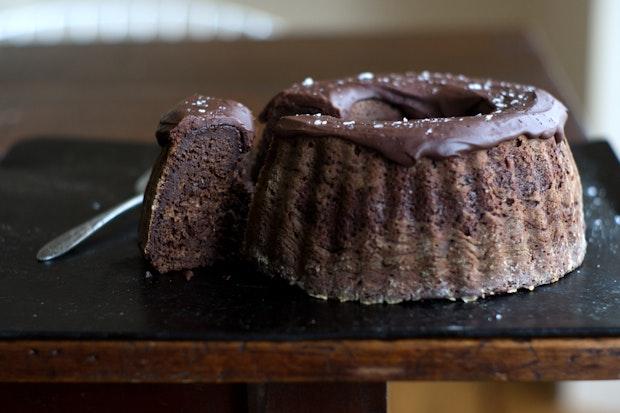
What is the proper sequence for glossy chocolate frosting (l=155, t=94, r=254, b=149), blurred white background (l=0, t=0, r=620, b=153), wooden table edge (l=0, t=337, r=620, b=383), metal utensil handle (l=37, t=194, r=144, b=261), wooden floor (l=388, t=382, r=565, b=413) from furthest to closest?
blurred white background (l=0, t=0, r=620, b=153) → wooden floor (l=388, t=382, r=565, b=413) → metal utensil handle (l=37, t=194, r=144, b=261) → glossy chocolate frosting (l=155, t=94, r=254, b=149) → wooden table edge (l=0, t=337, r=620, b=383)

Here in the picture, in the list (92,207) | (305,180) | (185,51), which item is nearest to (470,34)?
(185,51)

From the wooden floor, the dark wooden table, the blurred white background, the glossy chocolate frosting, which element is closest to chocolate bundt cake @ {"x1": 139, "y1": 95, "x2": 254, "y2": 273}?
the glossy chocolate frosting

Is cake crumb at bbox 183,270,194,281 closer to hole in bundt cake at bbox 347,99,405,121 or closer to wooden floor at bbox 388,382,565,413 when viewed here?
hole in bundt cake at bbox 347,99,405,121

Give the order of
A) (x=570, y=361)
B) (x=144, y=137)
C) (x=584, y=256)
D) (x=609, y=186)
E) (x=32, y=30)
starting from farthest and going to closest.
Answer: (x=32, y=30)
(x=144, y=137)
(x=609, y=186)
(x=584, y=256)
(x=570, y=361)

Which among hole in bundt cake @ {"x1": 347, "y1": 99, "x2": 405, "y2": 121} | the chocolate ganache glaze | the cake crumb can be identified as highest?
the chocolate ganache glaze

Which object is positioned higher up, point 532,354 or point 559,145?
point 559,145

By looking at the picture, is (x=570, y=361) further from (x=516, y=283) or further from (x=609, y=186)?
(x=609, y=186)
